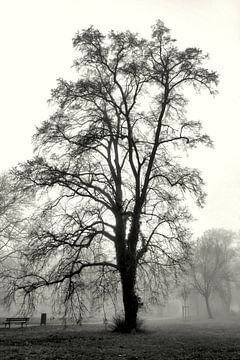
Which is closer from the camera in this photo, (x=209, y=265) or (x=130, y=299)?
(x=130, y=299)

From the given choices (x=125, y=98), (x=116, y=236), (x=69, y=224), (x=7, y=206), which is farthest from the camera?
(x=7, y=206)

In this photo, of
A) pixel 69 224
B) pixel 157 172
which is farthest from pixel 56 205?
pixel 157 172

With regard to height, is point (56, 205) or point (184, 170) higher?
point (184, 170)

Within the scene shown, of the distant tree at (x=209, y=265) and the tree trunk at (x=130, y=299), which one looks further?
the distant tree at (x=209, y=265)

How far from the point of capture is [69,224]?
1841cm

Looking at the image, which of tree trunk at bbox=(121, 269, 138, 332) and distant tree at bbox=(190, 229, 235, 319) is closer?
tree trunk at bbox=(121, 269, 138, 332)

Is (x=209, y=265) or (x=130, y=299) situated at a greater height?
(x=209, y=265)

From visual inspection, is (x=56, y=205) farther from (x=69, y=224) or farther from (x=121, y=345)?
(x=121, y=345)

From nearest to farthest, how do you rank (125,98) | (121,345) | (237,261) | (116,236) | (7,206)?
(121,345) → (116,236) → (125,98) → (7,206) → (237,261)

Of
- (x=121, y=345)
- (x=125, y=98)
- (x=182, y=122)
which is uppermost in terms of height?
(x=125, y=98)

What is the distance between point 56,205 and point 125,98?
816 centimetres

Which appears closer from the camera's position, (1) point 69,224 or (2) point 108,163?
(1) point 69,224

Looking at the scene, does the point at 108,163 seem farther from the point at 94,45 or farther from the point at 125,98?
the point at 94,45

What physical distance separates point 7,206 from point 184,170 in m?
18.7
